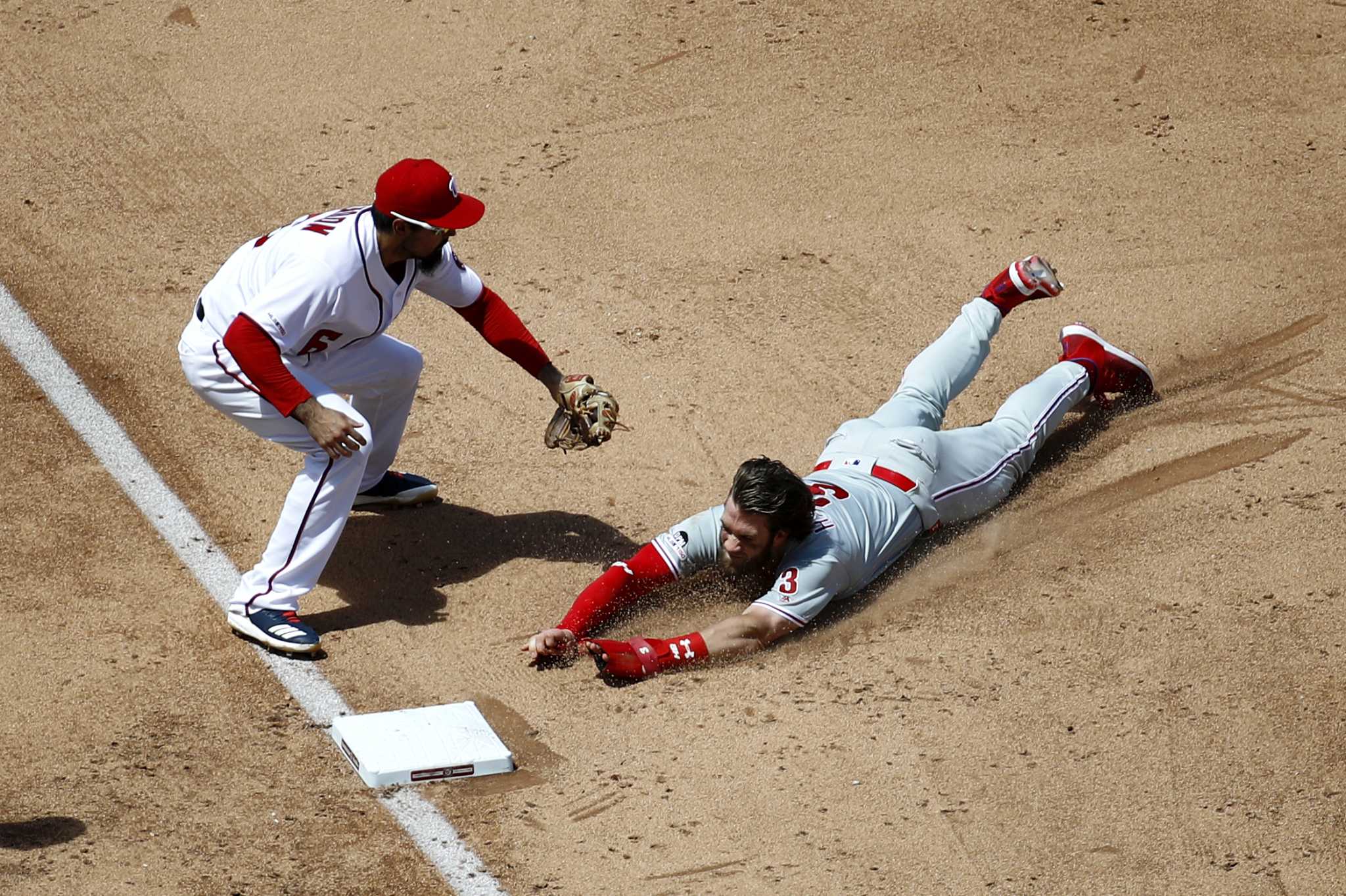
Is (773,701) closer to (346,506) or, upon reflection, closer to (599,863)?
(599,863)

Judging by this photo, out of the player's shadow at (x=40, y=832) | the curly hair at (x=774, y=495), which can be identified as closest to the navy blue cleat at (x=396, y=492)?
the curly hair at (x=774, y=495)

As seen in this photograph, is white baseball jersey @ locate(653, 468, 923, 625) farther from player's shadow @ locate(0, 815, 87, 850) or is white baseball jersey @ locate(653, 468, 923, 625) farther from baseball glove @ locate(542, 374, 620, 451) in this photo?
player's shadow @ locate(0, 815, 87, 850)

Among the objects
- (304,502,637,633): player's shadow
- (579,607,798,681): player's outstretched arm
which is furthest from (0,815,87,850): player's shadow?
(579,607,798,681): player's outstretched arm

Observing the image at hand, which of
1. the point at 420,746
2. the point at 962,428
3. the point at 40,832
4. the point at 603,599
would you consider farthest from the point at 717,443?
the point at 40,832

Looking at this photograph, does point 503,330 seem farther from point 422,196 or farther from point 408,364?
point 422,196

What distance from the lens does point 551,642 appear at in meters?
4.86

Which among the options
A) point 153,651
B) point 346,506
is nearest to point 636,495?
point 346,506

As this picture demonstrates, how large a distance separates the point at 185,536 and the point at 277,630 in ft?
2.88

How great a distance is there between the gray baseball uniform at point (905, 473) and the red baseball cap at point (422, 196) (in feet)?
4.24

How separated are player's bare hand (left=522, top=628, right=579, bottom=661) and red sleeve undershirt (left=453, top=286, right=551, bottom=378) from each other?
105cm

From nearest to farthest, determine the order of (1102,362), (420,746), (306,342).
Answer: (420,746), (306,342), (1102,362)

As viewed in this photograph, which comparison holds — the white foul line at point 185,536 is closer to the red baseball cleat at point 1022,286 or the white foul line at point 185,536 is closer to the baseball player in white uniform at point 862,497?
the baseball player in white uniform at point 862,497

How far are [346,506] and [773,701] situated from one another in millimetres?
1549

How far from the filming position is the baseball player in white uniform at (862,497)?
491cm
